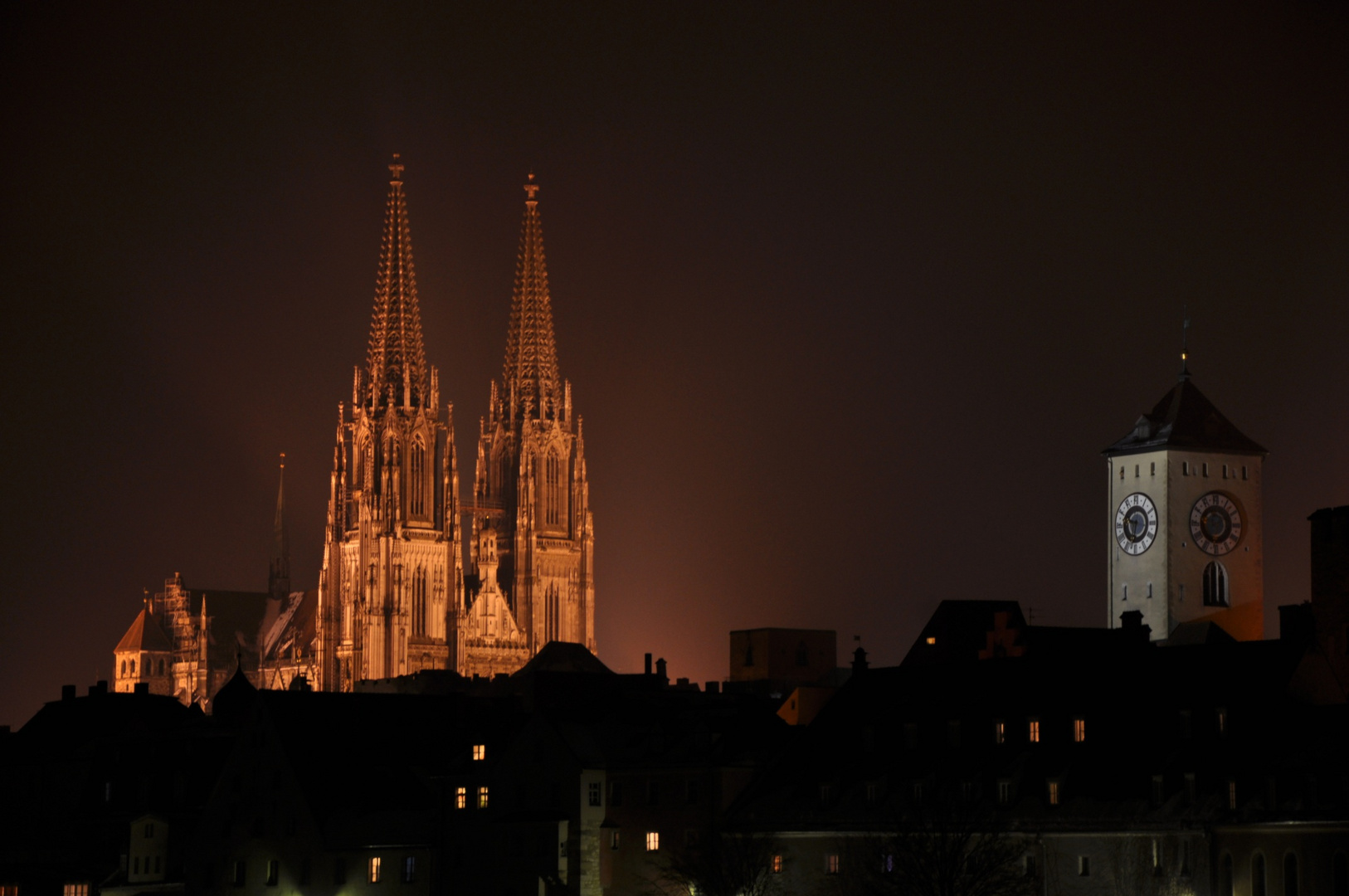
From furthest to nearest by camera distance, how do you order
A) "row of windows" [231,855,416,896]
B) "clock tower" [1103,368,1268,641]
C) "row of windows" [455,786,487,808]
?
"clock tower" [1103,368,1268,641]
"row of windows" [455,786,487,808]
"row of windows" [231,855,416,896]

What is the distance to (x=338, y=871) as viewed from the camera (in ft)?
301

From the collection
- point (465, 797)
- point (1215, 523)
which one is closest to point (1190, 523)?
point (1215, 523)

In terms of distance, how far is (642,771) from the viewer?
90312 mm

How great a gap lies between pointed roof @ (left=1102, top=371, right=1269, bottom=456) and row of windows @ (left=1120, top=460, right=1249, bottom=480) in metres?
0.76

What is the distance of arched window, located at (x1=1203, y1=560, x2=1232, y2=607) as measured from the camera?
13112 centimetres

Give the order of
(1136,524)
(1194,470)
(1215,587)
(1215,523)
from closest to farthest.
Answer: (1215,587), (1215,523), (1194,470), (1136,524)

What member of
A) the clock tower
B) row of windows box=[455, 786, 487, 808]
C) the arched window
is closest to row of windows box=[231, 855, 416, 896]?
row of windows box=[455, 786, 487, 808]

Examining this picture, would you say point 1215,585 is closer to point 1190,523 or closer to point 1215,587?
point 1215,587

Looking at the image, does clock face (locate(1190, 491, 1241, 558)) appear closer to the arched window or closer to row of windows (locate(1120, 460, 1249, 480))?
the arched window

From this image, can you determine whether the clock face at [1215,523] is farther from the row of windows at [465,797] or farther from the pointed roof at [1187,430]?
the row of windows at [465,797]

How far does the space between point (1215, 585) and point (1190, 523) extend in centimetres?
329

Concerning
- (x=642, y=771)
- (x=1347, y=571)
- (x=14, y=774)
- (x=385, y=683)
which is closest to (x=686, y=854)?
(x=642, y=771)

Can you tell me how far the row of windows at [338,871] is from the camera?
91938 millimetres

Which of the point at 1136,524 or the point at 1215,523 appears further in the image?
the point at 1136,524
